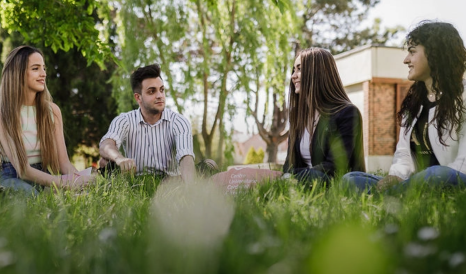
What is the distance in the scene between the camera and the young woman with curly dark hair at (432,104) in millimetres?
3699

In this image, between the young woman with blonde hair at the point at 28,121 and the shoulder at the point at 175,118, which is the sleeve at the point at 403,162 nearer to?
the shoulder at the point at 175,118

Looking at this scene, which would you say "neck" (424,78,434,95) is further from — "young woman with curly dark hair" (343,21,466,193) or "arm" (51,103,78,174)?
"arm" (51,103,78,174)

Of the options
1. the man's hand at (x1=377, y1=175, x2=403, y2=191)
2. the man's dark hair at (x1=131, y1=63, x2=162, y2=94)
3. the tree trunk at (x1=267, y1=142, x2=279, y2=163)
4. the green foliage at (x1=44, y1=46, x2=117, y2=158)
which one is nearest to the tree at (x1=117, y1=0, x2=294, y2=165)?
the green foliage at (x1=44, y1=46, x2=117, y2=158)

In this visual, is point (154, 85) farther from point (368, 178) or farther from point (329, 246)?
point (329, 246)

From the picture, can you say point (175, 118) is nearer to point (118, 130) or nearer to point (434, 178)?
point (118, 130)

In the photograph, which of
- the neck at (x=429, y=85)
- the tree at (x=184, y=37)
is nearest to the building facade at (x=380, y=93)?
the tree at (x=184, y=37)

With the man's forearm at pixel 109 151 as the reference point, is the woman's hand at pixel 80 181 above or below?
below

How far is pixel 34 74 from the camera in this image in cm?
475

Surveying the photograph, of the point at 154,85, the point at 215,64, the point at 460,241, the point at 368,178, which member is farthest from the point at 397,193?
the point at 215,64

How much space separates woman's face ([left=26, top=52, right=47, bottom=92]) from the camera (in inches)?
186

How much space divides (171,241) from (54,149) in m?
3.39

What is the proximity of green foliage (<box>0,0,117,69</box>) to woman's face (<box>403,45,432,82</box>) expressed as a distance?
184 inches

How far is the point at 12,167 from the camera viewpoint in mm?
4582

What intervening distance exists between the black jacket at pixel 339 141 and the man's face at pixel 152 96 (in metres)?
1.52
